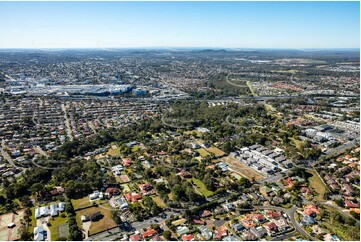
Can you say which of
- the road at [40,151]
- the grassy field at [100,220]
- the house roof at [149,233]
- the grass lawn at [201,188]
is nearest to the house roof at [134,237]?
the house roof at [149,233]

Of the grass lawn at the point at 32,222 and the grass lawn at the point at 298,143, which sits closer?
the grass lawn at the point at 32,222

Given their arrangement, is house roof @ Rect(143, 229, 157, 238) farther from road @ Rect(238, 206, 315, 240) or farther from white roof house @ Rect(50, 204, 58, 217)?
road @ Rect(238, 206, 315, 240)

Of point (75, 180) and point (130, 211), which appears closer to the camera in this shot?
point (130, 211)

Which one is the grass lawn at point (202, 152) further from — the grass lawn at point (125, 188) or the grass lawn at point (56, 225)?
the grass lawn at point (56, 225)

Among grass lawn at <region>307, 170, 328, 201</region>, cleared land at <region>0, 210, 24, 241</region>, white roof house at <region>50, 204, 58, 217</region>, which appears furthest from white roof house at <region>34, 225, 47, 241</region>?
grass lawn at <region>307, 170, 328, 201</region>

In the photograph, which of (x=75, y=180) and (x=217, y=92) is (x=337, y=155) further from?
(x=217, y=92)

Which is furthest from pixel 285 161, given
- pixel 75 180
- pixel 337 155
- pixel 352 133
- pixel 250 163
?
pixel 75 180

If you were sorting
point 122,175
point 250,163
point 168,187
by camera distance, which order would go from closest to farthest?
point 168,187, point 122,175, point 250,163
